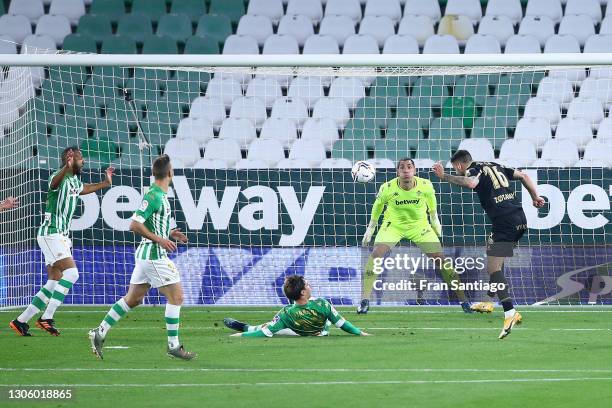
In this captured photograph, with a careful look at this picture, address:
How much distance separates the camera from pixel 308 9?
21359 mm

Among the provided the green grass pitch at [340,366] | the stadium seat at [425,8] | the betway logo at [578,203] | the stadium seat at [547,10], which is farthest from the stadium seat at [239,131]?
the stadium seat at [547,10]

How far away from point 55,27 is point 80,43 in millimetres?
699

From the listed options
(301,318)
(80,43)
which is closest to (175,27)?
(80,43)

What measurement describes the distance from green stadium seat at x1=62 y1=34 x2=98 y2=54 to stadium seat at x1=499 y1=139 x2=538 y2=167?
298 inches

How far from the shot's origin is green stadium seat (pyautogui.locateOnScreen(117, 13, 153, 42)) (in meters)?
21.1

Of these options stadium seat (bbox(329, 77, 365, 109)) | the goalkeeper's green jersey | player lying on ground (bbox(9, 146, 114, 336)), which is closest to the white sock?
player lying on ground (bbox(9, 146, 114, 336))

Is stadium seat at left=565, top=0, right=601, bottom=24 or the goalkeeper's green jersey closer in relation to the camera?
the goalkeeper's green jersey

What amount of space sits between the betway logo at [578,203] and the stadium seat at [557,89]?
2.61 m

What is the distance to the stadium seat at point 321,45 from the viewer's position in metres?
20.5

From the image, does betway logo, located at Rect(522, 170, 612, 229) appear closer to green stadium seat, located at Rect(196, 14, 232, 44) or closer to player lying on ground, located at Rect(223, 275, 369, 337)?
player lying on ground, located at Rect(223, 275, 369, 337)

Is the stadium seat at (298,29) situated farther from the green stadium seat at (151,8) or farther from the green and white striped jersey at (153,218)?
the green and white striped jersey at (153,218)

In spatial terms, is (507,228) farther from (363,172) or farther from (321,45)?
(321,45)

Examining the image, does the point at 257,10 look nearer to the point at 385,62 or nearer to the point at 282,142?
the point at 282,142

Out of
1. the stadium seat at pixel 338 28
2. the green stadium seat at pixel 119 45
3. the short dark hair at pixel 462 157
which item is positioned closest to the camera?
the short dark hair at pixel 462 157
